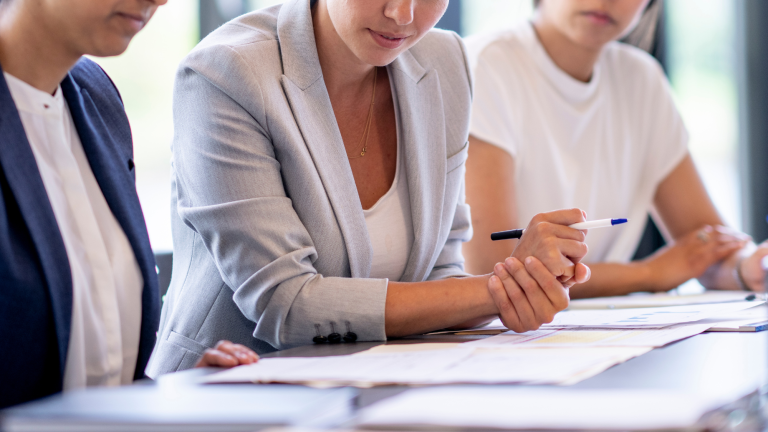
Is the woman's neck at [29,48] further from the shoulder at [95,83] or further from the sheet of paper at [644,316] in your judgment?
the sheet of paper at [644,316]

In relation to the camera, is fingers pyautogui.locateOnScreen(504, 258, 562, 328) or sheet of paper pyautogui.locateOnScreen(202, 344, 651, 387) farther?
fingers pyautogui.locateOnScreen(504, 258, 562, 328)

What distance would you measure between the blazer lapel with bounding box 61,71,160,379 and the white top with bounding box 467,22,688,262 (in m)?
1.03

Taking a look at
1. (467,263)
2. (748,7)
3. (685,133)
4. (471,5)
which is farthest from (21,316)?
(748,7)

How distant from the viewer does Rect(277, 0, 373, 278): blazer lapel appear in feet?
4.41

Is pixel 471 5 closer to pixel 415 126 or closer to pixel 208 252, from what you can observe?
pixel 415 126

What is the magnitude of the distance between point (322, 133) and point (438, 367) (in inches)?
22.6

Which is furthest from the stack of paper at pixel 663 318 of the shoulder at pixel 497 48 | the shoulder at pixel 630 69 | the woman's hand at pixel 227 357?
the shoulder at pixel 630 69

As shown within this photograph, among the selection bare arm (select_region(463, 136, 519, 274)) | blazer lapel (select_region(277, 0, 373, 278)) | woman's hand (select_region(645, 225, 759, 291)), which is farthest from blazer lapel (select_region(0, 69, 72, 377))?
woman's hand (select_region(645, 225, 759, 291))

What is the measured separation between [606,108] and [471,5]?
44.7 inches

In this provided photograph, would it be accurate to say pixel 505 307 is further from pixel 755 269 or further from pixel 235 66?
pixel 755 269

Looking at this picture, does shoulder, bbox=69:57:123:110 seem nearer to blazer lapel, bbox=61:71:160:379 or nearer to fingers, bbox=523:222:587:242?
blazer lapel, bbox=61:71:160:379

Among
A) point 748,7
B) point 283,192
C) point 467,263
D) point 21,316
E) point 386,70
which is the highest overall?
point 748,7

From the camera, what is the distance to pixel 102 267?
1.14 meters

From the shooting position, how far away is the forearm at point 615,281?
192cm
